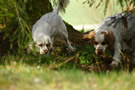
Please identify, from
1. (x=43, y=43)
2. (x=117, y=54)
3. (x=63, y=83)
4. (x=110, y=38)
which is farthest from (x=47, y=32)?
(x=63, y=83)

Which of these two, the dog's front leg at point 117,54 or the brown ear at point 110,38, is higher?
the brown ear at point 110,38

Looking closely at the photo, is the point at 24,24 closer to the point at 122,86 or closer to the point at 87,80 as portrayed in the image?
the point at 87,80

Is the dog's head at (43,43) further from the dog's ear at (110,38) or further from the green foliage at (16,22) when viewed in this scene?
the dog's ear at (110,38)

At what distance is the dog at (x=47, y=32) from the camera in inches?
258

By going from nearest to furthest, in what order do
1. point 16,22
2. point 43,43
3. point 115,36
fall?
1. point 16,22
2. point 115,36
3. point 43,43

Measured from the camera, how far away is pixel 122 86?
2377mm

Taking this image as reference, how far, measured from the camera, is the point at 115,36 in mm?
5680

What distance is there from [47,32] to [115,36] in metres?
2.08

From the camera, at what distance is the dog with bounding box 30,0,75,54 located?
6.55 meters

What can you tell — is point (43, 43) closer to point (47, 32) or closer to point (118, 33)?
point (47, 32)

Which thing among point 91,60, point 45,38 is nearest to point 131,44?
point 91,60

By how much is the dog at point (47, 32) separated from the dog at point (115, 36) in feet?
4.69

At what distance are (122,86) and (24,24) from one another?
8.29ft

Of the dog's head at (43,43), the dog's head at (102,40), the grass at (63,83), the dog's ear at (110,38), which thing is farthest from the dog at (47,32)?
the grass at (63,83)
